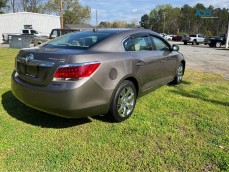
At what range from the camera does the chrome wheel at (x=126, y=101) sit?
3.64 m

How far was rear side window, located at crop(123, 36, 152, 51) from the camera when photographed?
12.8 feet

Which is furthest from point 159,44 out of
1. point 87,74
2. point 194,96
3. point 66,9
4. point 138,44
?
point 66,9

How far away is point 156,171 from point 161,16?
93.8 meters

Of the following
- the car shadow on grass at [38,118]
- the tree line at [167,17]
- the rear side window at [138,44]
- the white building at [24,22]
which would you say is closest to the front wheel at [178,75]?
the rear side window at [138,44]

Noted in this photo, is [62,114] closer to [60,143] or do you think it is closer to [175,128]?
[60,143]

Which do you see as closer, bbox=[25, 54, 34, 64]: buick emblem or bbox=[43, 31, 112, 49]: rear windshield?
bbox=[25, 54, 34, 64]: buick emblem

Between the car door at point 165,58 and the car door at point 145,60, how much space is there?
0.06 m

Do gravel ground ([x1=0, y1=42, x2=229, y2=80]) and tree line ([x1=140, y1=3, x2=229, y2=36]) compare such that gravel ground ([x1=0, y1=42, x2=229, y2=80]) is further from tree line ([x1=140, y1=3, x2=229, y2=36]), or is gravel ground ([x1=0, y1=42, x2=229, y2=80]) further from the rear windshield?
tree line ([x1=140, y1=3, x2=229, y2=36])

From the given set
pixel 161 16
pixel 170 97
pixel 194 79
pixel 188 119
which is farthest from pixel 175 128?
pixel 161 16

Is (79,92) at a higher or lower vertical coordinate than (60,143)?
higher

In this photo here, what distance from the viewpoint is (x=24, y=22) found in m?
30.5

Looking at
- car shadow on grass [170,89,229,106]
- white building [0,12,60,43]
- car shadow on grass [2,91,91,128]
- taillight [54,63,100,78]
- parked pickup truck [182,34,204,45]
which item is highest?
white building [0,12,60,43]

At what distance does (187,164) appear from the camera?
2709mm

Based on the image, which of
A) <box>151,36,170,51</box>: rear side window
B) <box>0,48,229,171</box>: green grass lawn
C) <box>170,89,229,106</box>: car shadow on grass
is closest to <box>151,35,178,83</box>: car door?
<box>151,36,170,51</box>: rear side window
